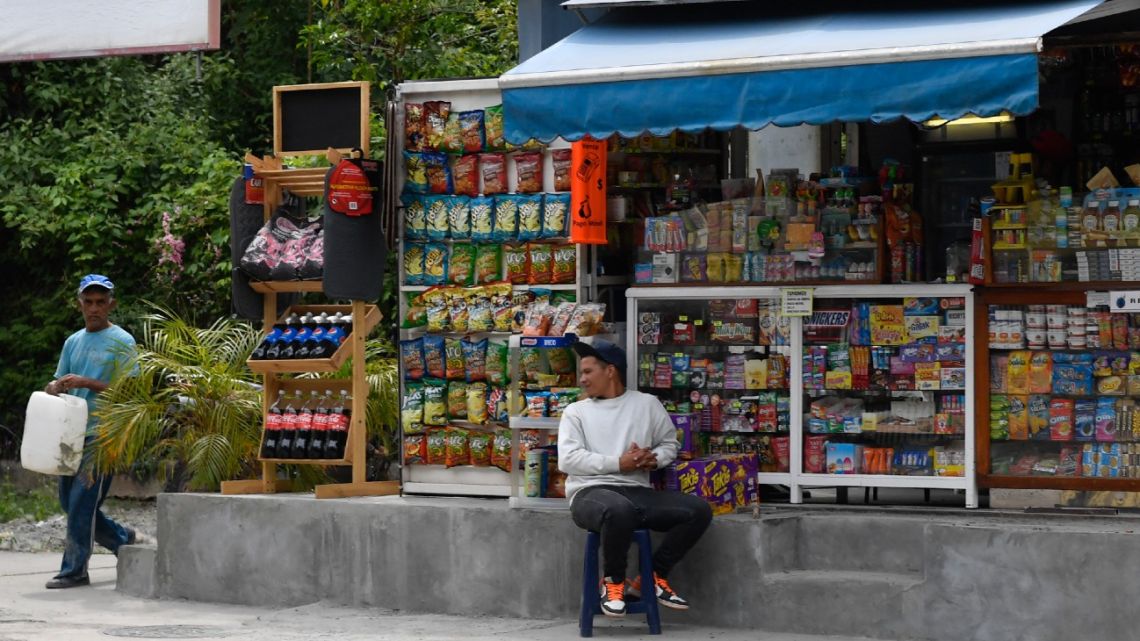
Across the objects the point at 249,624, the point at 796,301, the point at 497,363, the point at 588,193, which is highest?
the point at 588,193

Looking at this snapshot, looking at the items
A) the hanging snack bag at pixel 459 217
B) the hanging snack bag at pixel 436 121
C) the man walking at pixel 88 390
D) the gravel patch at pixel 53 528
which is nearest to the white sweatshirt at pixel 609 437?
the hanging snack bag at pixel 459 217

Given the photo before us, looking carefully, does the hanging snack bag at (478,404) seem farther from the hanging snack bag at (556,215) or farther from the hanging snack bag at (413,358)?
the hanging snack bag at (556,215)

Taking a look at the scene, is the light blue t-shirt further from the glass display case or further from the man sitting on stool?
the glass display case

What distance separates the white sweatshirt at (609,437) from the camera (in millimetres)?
8383

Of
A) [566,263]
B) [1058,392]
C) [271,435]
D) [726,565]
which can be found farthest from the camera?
[271,435]

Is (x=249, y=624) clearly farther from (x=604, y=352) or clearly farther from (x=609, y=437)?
(x=604, y=352)

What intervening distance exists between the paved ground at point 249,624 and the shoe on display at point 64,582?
70mm

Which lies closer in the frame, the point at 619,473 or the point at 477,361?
the point at 619,473

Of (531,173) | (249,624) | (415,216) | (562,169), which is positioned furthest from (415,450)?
(562,169)

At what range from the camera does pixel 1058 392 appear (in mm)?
8906

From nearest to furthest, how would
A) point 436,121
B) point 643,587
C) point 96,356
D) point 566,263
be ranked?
point 643,587 < point 566,263 < point 436,121 < point 96,356

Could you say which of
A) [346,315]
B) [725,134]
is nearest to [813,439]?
[725,134]

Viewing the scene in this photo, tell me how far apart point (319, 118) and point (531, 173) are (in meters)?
1.45

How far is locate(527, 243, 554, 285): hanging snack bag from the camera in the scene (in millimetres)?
9766
